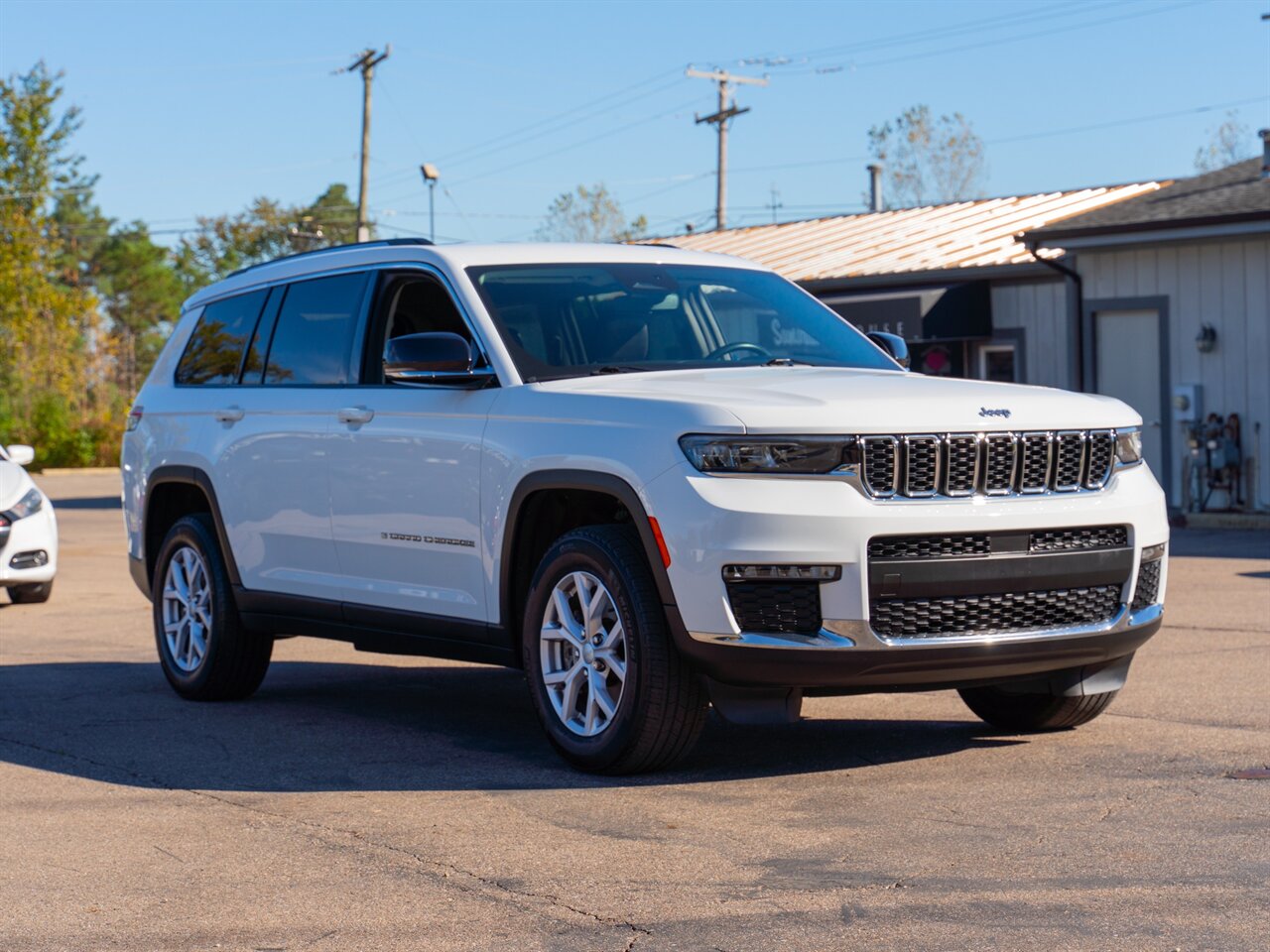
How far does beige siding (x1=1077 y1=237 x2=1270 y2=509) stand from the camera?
19750 millimetres

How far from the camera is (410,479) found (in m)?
7.26

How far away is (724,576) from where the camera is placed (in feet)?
19.4

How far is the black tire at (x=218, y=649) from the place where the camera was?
28.0ft

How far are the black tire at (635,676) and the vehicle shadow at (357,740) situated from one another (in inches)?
4.9

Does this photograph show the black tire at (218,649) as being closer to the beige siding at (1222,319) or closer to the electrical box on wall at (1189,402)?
the electrical box on wall at (1189,402)

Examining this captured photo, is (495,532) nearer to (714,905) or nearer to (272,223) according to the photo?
(714,905)

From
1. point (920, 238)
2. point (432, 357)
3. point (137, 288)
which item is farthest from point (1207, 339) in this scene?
point (137, 288)

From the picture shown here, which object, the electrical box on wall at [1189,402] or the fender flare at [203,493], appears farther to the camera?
the electrical box on wall at [1189,402]

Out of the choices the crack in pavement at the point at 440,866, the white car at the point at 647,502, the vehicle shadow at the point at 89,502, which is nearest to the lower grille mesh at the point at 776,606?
the white car at the point at 647,502

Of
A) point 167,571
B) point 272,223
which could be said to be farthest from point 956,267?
point 272,223

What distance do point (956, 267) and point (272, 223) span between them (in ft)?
217

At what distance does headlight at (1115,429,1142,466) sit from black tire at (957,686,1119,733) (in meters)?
0.94

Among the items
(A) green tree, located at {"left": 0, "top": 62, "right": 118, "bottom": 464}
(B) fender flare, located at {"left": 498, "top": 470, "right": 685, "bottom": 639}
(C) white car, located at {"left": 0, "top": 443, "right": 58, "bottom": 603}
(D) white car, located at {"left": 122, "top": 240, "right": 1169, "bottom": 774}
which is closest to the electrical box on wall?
(C) white car, located at {"left": 0, "top": 443, "right": 58, "bottom": 603}

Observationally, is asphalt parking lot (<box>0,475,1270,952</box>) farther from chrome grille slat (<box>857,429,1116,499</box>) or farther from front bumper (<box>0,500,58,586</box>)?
front bumper (<box>0,500,58,586</box>)
